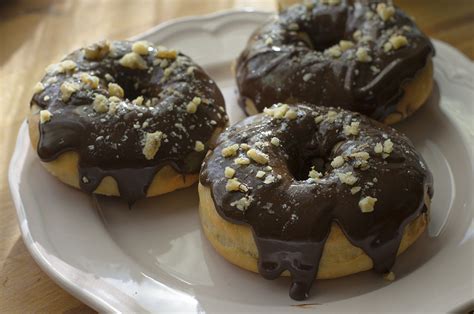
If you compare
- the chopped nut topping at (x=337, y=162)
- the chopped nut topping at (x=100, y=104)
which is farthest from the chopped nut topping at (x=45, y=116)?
the chopped nut topping at (x=337, y=162)

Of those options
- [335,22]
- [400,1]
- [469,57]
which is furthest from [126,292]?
Result: [400,1]

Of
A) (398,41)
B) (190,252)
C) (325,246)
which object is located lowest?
(190,252)

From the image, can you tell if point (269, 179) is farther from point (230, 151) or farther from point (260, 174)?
point (230, 151)

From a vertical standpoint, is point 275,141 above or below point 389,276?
above

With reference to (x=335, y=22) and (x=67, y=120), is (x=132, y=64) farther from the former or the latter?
(x=335, y=22)

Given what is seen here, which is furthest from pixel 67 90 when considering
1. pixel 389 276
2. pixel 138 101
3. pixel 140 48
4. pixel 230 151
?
pixel 389 276

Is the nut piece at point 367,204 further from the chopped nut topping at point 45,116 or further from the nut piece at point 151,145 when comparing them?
the chopped nut topping at point 45,116

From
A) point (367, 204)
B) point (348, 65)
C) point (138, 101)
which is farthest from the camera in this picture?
point (348, 65)

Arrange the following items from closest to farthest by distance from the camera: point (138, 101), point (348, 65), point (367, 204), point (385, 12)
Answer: point (367, 204) → point (138, 101) → point (348, 65) → point (385, 12)
